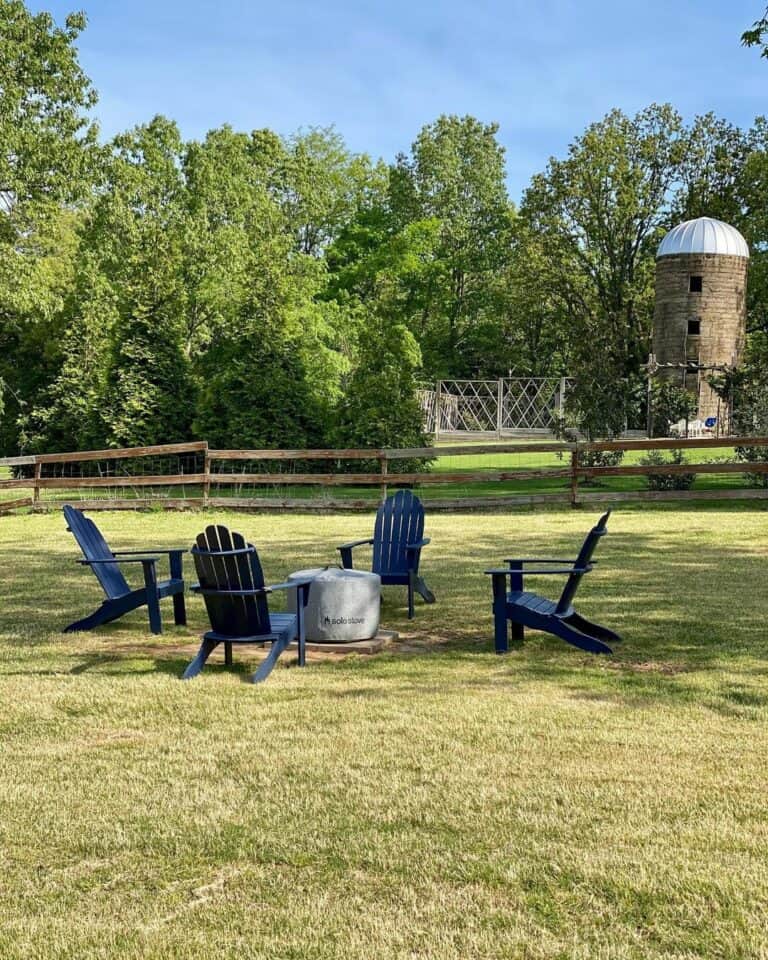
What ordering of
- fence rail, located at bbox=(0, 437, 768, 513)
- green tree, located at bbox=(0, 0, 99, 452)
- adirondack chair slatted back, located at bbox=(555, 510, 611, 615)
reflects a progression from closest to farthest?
adirondack chair slatted back, located at bbox=(555, 510, 611, 615) → fence rail, located at bbox=(0, 437, 768, 513) → green tree, located at bbox=(0, 0, 99, 452)

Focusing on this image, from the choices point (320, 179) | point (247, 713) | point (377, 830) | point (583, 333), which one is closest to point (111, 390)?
point (247, 713)

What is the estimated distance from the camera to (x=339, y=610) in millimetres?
7809

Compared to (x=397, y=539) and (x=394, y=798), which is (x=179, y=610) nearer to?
(x=397, y=539)

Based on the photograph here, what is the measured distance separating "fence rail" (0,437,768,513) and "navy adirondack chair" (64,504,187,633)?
8.74 meters

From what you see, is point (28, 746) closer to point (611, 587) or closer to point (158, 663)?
point (158, 663)

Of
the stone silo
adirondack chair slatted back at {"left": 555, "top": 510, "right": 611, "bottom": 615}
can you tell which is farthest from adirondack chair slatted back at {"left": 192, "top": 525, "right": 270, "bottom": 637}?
the stone silo

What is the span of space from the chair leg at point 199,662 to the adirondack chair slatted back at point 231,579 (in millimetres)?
109

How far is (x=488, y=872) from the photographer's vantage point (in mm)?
3762

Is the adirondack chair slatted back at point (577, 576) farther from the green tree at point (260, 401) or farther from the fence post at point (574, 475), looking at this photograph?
the green tree at point (260, 401)

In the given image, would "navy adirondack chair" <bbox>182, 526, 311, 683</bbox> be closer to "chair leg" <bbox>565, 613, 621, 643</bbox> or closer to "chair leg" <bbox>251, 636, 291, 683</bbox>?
"chair leg" <bbox>251, 636, 291, 683</bbox>

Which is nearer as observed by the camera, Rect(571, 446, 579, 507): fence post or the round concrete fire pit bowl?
the round concrete fire pit bowl

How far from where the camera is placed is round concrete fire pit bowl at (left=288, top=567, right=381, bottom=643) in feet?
25.6

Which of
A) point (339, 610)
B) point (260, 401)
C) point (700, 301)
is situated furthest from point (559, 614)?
point (700, 301)

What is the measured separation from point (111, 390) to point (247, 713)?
61.7ft
